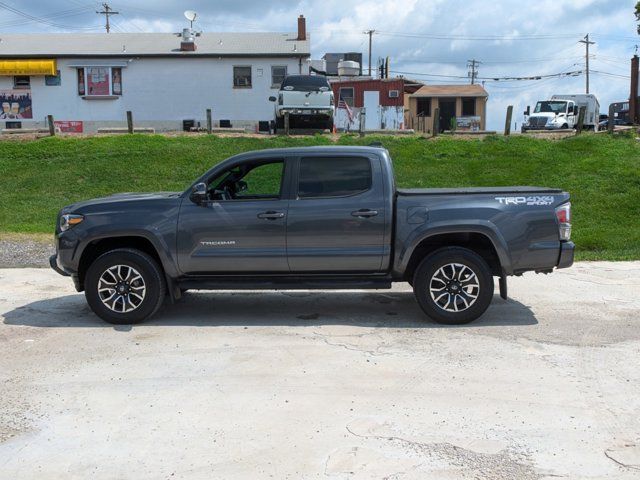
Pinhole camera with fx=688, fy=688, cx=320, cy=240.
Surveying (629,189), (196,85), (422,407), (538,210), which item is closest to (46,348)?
(422,407)

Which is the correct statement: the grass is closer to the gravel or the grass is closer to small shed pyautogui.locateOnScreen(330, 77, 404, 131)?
the gravel

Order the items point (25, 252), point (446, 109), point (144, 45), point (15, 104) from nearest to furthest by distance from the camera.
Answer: point (25, 252) → point (15, 104) → point (144, 45) → point (446, 109)

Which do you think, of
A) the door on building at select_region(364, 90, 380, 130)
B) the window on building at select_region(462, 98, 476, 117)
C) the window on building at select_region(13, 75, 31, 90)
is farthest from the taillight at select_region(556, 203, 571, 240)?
the window on building at select_region(462, 98, 476, 117)

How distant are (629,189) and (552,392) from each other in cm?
1239

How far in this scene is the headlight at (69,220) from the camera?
716 cm

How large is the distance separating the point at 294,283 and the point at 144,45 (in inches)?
1296

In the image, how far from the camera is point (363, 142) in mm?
21516

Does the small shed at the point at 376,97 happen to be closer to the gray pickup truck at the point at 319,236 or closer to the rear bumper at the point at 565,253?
the gray pickup truck at the point at 319,236

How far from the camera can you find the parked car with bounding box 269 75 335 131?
2441cm

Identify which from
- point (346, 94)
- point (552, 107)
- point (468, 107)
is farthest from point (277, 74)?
point (468, 107)

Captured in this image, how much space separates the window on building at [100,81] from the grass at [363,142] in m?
13.5

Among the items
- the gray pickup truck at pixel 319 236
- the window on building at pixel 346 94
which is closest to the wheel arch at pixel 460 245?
the gray pickup truck at pixel 319 236

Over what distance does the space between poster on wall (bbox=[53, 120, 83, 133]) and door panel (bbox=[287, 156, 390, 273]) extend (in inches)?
1221

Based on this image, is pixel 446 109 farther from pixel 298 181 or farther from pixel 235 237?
pixel 235 237
